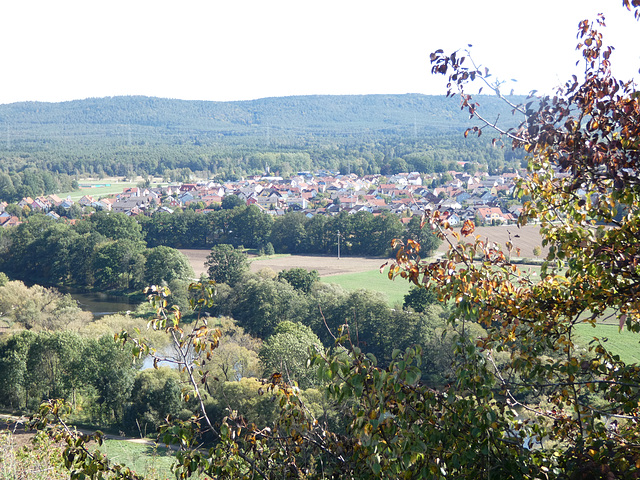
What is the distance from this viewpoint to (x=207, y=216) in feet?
192

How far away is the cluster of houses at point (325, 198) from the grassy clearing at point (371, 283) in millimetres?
18468

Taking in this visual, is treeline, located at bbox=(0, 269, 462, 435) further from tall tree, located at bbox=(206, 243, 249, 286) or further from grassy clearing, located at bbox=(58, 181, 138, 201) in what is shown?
grassy clearing, located at bbox=(58, 181, 138, 201)

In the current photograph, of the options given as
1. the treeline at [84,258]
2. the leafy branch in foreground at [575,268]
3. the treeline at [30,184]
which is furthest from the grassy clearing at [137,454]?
the treeline at [30,184]

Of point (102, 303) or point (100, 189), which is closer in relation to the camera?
point (102, 303)

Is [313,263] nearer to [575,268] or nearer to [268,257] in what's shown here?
[268,257]

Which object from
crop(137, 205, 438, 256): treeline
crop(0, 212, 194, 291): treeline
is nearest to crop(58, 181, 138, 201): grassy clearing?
crop(137, 205, 438, 256): treeline

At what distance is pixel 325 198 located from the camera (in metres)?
85.4

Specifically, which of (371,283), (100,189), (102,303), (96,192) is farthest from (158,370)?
(100,189)

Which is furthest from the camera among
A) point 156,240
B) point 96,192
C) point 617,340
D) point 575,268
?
point 96,192

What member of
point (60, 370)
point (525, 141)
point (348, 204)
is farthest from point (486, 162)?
point (525, 141)

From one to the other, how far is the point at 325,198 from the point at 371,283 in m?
47.9

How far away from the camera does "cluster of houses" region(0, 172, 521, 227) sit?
67.8 metres

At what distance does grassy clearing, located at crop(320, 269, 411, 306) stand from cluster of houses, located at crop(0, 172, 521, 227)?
18.5 m

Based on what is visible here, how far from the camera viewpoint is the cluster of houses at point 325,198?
6775cm
